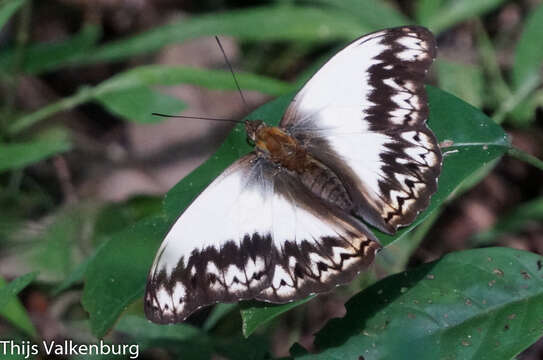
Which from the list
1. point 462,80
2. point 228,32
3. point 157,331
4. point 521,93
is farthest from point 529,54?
point 157,331

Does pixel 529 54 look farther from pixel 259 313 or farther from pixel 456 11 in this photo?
pixel 259 313

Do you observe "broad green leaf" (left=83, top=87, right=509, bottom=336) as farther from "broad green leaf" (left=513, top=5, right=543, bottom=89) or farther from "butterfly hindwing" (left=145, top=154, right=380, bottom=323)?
"broad green leaf" (left=513, top=5, right=543, bottom=89)

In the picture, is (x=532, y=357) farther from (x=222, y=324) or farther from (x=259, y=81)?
(x=259, y=81)

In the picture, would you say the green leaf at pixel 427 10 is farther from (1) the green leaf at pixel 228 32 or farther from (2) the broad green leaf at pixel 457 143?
(2) the broad green leaf at pixel 457 143

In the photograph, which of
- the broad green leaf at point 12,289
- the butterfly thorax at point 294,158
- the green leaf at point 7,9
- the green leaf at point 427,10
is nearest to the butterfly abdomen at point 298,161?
→ the butterfly thorax at point 294,158

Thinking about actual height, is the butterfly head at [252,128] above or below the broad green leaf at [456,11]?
below

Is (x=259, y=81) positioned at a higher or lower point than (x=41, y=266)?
higher

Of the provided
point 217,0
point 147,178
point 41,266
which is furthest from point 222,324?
point 217,0
